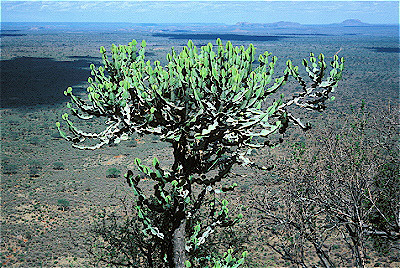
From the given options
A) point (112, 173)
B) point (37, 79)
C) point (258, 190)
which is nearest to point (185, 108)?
point (258, 190)

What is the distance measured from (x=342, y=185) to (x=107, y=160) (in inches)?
1209

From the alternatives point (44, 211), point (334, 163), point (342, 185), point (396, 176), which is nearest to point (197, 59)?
point (334, 163)

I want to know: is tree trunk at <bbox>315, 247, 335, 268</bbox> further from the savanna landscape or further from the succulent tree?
the succulent tree

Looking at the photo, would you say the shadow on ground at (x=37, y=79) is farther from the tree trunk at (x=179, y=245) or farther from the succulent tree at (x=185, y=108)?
the tree trunk at (x=179, y=245)

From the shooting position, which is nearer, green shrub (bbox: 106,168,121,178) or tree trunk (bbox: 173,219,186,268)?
tree trunk (bbox: 173,219,186,268)

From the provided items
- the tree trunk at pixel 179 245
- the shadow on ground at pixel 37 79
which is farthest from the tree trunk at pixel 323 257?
the shadow on ground at pixel 37 79

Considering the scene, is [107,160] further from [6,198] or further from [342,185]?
[342,185]

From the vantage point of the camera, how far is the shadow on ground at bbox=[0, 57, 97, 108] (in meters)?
67.9

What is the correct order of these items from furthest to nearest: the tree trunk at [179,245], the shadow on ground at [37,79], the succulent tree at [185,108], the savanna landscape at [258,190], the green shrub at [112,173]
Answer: the shadow on ground at [37,79] → the green shrub at [112,173] → the savanna landscape at [258,190] → the tree trunk at [179,245] → the succulent tree at [185,108]

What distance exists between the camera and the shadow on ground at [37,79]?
223 ft

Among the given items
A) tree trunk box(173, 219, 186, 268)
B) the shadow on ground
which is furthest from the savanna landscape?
tree trunk box(173, 219, 186, 268)

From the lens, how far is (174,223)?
642cm

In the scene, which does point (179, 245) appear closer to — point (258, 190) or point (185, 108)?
point (185, 108)

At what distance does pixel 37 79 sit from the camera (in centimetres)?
8994
